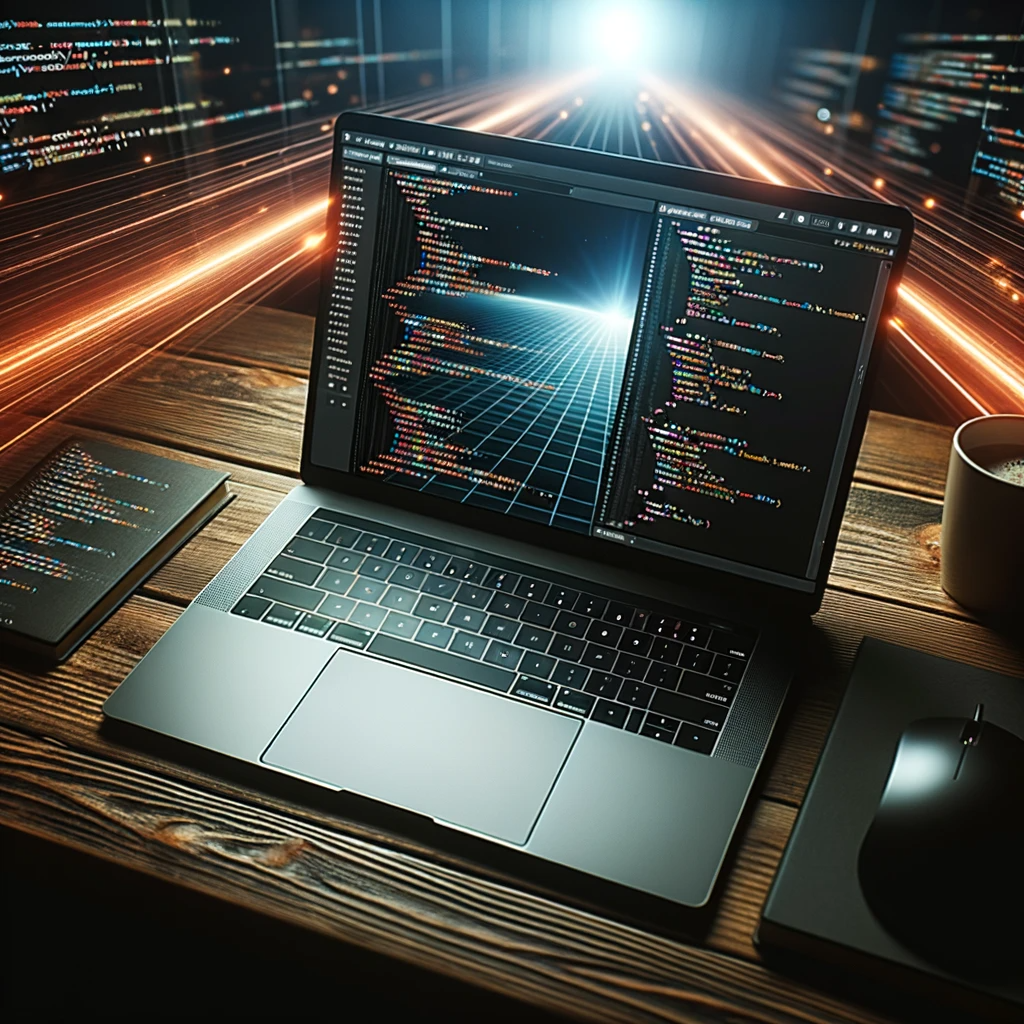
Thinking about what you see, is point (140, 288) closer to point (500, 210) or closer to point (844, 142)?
point (500, 210)

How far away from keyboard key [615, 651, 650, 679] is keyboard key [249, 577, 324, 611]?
26 cm

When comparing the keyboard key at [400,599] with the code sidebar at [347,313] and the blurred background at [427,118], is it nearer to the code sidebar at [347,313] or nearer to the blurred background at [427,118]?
the code sidebar at [347,313]

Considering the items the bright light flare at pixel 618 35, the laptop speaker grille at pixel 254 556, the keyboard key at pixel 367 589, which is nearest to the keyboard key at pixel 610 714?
the keyboard key at pixel 367 589

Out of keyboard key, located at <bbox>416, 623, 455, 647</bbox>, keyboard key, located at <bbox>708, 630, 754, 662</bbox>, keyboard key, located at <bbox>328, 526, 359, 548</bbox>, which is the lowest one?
keyboard key, located at <bbox>416, 623, 455, 647</bbox>

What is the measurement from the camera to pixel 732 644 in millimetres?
759

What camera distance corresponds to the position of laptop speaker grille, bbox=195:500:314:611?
795mm

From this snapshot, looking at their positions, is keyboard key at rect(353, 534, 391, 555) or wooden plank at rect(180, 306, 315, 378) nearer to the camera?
keyboard key at rect(353, 534, 391, 555)

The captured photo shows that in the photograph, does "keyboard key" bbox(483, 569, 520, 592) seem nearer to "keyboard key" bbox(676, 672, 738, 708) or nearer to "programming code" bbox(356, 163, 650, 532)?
"programming code" bbox(356, 163, 650, 532)

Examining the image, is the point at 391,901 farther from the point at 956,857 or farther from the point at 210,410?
the point at 210,410

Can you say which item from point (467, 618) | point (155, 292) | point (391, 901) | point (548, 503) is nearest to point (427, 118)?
point (155, 292)

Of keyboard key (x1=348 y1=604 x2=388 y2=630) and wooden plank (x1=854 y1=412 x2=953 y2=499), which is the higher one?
wooden plank (x1=854 y1=412 x2=953 y2=499)

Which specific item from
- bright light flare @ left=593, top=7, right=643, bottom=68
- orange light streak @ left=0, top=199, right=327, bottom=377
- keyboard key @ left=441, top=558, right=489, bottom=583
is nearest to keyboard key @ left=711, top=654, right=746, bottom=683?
keyboard key @ left=441, top=558, right=489, bottom=583

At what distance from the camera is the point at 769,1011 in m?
0.55

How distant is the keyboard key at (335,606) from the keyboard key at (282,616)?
0.02m
